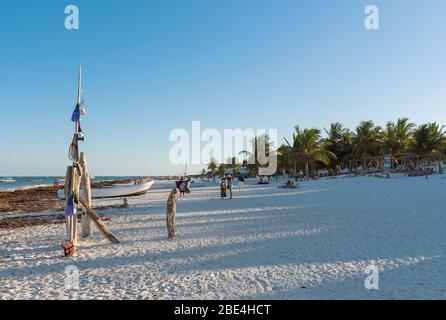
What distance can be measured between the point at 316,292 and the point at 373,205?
13096 millimetres

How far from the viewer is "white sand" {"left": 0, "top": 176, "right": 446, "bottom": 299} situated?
230 inches

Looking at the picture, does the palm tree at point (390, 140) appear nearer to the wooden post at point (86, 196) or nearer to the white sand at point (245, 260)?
the white sand at point (245, 260)

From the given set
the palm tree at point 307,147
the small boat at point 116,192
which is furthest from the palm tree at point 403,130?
the small boat at point 116,192

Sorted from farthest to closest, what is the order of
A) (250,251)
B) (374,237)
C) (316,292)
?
(374,237)
(250,251)
(316,292)

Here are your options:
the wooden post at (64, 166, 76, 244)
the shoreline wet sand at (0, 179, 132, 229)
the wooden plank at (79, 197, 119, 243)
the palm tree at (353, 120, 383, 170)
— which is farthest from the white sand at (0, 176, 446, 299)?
the palm tree at (353, 120, 383, 170)

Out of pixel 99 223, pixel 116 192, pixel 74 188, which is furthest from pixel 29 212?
pixel 74 188

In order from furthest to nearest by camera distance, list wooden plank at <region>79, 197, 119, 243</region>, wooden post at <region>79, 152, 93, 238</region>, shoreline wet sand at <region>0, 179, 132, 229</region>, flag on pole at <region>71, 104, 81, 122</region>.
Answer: shoreline wet sand at <region>0, 179, 132, 229</region>
wooden post at <region>79, 152, 93, 238</region>
wooden plank at <region>79, 197, 119, 243</region>
flag on pole at <region>71, 104, 81, 122</region>

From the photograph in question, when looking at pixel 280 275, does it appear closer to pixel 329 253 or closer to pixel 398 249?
pixel 329 253

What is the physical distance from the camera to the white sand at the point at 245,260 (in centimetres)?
585

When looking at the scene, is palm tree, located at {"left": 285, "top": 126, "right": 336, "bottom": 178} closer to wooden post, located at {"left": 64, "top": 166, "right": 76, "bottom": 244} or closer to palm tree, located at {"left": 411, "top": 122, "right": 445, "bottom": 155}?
palm tree, located at {"left": 411, "top": 122, "right": 445, "bottom": 155}

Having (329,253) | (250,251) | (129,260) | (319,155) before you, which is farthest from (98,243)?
(319,155)

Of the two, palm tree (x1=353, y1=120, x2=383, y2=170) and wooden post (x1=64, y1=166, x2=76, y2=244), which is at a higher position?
palm tree (x1=353, y1=120, x2=383, y2=170)

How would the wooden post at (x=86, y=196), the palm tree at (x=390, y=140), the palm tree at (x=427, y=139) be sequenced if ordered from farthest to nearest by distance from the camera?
the palm tree at (x=390, y=140)
the palm tree at (x=427, y=139)
the wooden post at (x=86, y=196)

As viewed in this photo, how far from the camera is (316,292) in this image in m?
5.63
